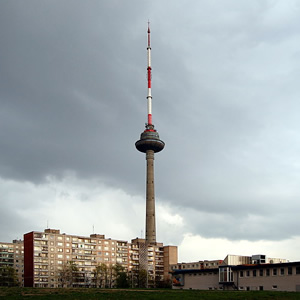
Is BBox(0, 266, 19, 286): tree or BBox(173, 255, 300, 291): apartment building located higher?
BBox(173, 255, 300, 291): apartment building

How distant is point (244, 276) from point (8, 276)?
115 m

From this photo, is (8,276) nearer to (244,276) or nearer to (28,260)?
(28,260)

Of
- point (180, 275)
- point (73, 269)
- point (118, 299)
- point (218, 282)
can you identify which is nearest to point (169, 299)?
point (118, 299)

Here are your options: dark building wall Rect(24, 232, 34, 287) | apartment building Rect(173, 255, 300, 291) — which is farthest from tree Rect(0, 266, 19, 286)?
apartment building Rect(173, 255, 300, 291)

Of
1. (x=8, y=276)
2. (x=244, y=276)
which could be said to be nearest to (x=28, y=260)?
A: (x=8, y=276)

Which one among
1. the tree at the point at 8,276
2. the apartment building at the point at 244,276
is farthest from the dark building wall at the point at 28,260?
the apartment building at the point at 244,276

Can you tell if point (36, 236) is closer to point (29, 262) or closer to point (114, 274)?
point (29, 262)

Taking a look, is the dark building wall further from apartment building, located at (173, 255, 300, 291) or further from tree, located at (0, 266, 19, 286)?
apartment building, located at (173, 255, 300, 291)

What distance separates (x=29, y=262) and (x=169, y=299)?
141 meters

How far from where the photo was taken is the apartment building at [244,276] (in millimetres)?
101312

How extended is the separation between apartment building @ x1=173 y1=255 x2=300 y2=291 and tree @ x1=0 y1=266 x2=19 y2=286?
285 feet

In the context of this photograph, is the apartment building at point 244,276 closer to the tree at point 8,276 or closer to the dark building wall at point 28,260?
the dark building wall at point 28,260

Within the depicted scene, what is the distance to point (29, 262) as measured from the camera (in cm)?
19475

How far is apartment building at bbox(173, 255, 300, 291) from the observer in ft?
332
